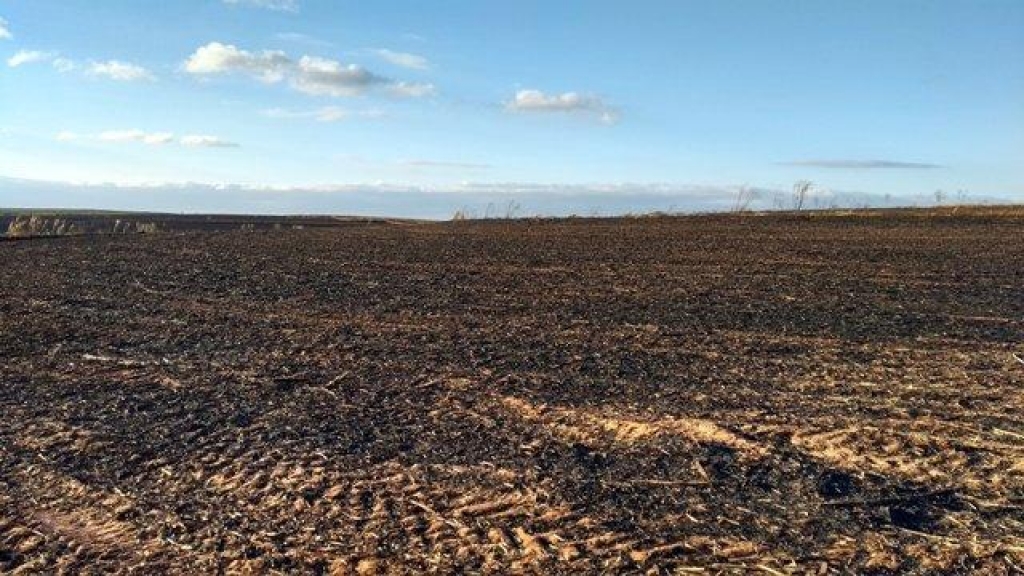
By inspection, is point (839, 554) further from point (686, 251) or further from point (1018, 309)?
point (686, 251)

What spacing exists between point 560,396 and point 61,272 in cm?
1189

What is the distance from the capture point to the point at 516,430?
216 inches

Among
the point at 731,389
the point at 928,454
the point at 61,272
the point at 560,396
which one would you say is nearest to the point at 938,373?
the point at 731,389

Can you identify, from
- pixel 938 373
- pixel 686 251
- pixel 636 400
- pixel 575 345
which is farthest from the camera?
pixel 686 251

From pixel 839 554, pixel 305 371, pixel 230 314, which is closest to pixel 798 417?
pixel 839 554

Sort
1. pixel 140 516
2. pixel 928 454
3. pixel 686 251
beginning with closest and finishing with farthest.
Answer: pixel 140 516
pixel 928 454
pixel 686 251

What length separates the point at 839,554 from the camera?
146 inches

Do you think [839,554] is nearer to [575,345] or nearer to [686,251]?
[575,345]

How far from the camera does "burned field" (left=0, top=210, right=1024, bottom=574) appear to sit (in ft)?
12.8

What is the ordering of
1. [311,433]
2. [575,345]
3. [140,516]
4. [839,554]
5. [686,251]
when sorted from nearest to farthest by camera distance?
[839,554], [140,516], [311,433], [575,345], [686,251]

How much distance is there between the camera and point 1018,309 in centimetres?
1001

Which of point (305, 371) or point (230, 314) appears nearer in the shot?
point (305, 371)

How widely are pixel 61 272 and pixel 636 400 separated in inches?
486

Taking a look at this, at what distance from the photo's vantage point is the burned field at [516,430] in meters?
3.90
